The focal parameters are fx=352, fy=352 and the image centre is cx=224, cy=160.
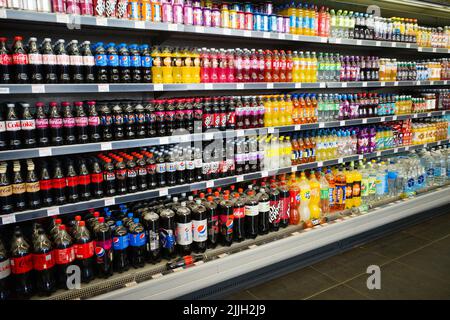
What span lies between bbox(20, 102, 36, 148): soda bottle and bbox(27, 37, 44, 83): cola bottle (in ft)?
0.70

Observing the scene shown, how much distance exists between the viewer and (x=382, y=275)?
3.15 meters

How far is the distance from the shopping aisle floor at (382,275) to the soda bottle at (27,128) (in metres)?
1.92

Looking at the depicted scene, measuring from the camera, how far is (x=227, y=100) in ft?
10.9

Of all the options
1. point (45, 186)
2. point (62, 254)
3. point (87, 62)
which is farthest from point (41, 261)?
point (87, 62)

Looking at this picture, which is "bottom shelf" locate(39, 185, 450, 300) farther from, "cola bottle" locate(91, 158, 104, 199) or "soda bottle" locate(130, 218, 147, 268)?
"cola bottle" locate(91, 158, 104, 199)

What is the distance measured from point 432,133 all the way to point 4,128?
5.34m

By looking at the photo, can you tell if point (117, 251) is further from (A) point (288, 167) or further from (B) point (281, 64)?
(B) point (281, 64)

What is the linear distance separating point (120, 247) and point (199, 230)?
0.65 m

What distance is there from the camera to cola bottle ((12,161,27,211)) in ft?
7.82

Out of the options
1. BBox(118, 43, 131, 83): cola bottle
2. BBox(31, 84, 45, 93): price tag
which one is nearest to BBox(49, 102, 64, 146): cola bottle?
BBox(31, 84, 45, 93): price tag

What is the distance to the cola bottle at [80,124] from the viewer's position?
257 centimetres

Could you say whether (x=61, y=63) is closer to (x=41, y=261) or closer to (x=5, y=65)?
(x=5, y=65)
